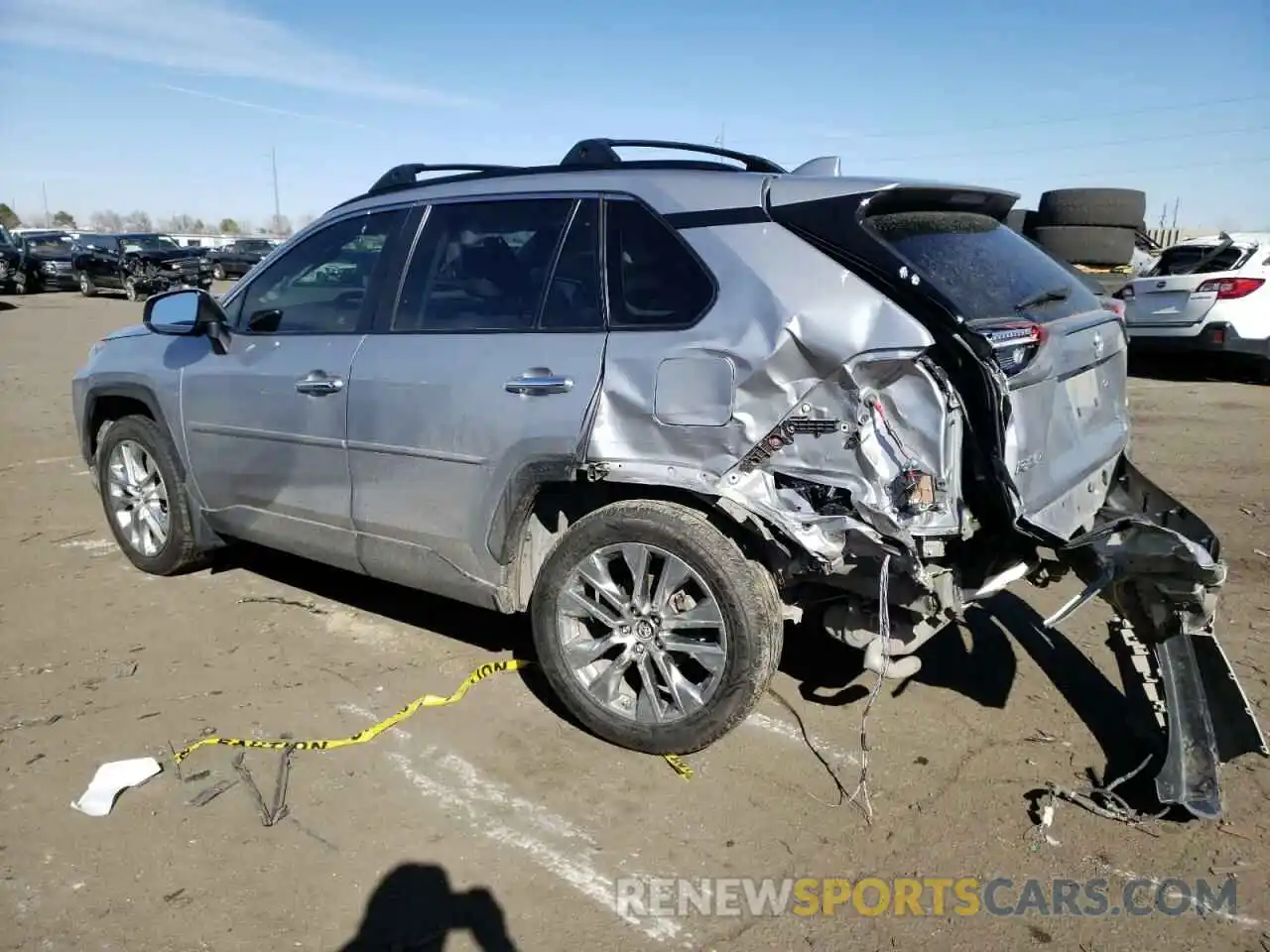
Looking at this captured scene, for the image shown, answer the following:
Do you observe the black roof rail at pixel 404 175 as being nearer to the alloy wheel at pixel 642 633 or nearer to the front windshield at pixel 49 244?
the alloy wheel at pixel 642 633

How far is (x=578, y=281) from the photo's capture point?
11.5 ft

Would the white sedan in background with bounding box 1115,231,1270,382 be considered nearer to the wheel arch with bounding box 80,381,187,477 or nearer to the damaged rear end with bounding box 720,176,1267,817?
the damaged rear end with bounding box 720,176,1267,817

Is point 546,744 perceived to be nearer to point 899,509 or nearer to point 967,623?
point 899,509

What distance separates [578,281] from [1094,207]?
14.3 meters

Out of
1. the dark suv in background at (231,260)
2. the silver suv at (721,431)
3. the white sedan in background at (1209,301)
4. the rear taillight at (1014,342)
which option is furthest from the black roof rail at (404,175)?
the dark suv in background at (231,260)

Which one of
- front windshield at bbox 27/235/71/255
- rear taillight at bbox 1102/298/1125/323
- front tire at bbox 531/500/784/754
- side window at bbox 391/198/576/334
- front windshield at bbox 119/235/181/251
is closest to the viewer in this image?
front tire at bbox 531/500/784/754

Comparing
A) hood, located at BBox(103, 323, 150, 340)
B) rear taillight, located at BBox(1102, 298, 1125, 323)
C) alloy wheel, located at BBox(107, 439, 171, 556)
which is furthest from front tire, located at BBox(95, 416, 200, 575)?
rear taillight, located at BBox(1102, 298, 1125, 323)

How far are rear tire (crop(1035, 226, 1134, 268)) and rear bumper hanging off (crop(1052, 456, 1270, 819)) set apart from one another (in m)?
13.5

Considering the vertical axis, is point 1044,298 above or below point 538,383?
above

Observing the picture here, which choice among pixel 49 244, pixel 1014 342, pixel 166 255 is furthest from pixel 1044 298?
pixel 49 244

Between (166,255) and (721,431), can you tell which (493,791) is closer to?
(721,431)

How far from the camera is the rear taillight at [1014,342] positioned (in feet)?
9.59

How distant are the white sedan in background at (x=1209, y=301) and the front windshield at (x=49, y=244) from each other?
28.7 m

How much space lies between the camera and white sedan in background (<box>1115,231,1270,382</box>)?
1101cm
